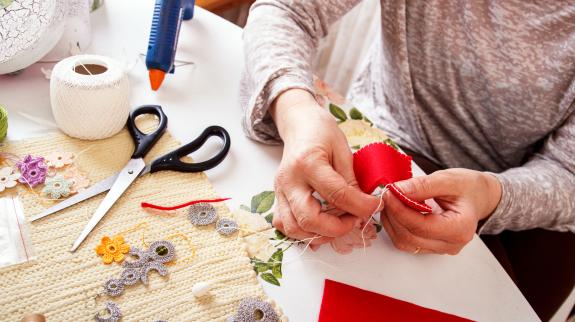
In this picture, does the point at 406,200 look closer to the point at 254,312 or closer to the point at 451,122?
the point at 254,312

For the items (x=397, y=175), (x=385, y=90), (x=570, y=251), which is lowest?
(x=570, y=251)

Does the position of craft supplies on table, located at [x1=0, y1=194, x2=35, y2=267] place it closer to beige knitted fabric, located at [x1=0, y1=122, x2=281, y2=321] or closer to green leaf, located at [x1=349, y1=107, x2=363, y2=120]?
beige knitted fabric, located at [x1=0, y1=122, x2=281, y2=321]

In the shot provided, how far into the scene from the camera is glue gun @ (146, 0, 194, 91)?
0.74 meters

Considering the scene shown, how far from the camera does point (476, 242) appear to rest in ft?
2.29

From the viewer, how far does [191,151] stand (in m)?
0.67

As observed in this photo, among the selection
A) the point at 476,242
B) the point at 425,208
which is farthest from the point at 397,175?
the point at 476,242

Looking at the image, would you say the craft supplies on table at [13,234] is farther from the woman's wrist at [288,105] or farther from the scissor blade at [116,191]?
the woman's wrist at [288,105]

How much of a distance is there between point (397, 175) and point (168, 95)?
37 centimetres

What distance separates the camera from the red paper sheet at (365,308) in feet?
1.83

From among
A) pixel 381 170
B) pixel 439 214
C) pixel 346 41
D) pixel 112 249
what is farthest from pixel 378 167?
pixel 346 41

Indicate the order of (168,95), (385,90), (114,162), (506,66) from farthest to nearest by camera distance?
(385,90) → (506,66) → (168,95) → (114,162)

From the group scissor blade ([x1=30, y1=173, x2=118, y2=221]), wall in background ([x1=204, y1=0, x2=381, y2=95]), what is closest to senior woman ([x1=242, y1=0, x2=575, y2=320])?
scissor blade ([x1=30, y1=173, x2=118, y2=221])

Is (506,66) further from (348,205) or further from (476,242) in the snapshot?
(348,205)

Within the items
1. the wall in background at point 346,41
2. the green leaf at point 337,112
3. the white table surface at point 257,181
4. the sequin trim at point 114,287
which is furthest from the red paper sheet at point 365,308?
the wall in background at point 346,41
